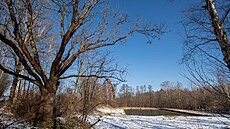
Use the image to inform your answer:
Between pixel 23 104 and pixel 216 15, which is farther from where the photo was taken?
pixel 23 104

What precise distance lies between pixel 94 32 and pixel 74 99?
3127 millimetres

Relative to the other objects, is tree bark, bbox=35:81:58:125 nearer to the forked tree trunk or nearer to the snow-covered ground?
the forked tree trunk

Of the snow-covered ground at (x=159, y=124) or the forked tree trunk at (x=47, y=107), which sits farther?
the snow-covered ground at (x=159, y=124)

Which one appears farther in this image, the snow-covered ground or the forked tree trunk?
the snow-covered ground

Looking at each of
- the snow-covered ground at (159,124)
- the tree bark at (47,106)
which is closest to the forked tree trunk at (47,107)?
the tree bark at (47,106)

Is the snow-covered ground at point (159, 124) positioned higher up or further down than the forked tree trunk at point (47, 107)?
further down

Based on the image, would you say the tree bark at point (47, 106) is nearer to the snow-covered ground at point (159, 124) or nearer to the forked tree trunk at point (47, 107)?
the forked tree trunk at point (47, 107)

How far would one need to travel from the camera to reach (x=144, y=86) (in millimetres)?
90562

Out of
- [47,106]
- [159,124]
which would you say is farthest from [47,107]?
[159,124]

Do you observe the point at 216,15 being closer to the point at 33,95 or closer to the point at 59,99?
the point at 59,99

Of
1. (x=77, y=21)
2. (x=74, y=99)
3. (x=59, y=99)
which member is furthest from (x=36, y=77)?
(x=77, y=21)

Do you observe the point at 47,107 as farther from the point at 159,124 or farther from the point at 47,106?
the point at 159,124

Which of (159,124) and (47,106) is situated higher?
(47,106)

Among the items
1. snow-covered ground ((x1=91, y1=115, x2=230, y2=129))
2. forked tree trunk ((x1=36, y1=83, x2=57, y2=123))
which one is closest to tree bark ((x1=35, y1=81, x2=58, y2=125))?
forked tree trunk ((x1=36, y1=83, x2=57, y2=123))
